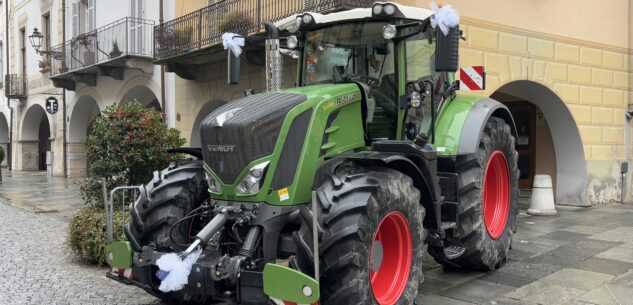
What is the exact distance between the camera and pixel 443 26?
4.27 m

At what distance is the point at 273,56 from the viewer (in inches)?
215

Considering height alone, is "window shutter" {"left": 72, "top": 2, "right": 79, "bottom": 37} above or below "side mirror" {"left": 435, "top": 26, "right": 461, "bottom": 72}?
above

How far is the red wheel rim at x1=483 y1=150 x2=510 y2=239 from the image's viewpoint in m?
5.97

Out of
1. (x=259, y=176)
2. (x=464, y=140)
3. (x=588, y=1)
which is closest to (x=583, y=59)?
(x=588, y=1)

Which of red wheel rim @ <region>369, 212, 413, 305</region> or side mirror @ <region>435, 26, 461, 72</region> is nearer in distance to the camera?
Result: red wheel rim @ <region>369, 212, 413, 305</region>

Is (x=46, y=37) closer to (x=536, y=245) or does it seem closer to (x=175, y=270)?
(x=536, y=245)

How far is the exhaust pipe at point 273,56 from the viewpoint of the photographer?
17.3 feet

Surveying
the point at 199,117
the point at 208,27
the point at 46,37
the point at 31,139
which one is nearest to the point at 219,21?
the point at 208,27

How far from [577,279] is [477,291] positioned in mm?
1164

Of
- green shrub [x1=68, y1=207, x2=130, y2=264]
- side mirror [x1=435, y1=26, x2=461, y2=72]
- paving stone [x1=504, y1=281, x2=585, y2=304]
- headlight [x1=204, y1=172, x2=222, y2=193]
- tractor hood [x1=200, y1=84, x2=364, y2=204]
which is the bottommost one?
paving stone [x1=504, y1=281, x2=585, y2=304]

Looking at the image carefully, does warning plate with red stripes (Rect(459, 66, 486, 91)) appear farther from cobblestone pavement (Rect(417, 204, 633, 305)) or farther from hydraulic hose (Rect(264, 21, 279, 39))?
hydraulic hose (Rect(264, 21, 279, 39))

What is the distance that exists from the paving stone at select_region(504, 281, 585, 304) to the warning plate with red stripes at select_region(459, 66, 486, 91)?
3.45 m

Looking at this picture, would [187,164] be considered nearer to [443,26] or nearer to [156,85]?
[443,26]

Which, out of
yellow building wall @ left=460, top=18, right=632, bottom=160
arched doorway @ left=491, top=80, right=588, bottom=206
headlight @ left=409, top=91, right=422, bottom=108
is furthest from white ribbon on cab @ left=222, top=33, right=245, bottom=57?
arched doorway @ left=491, top=80, right=588, bottom=206
